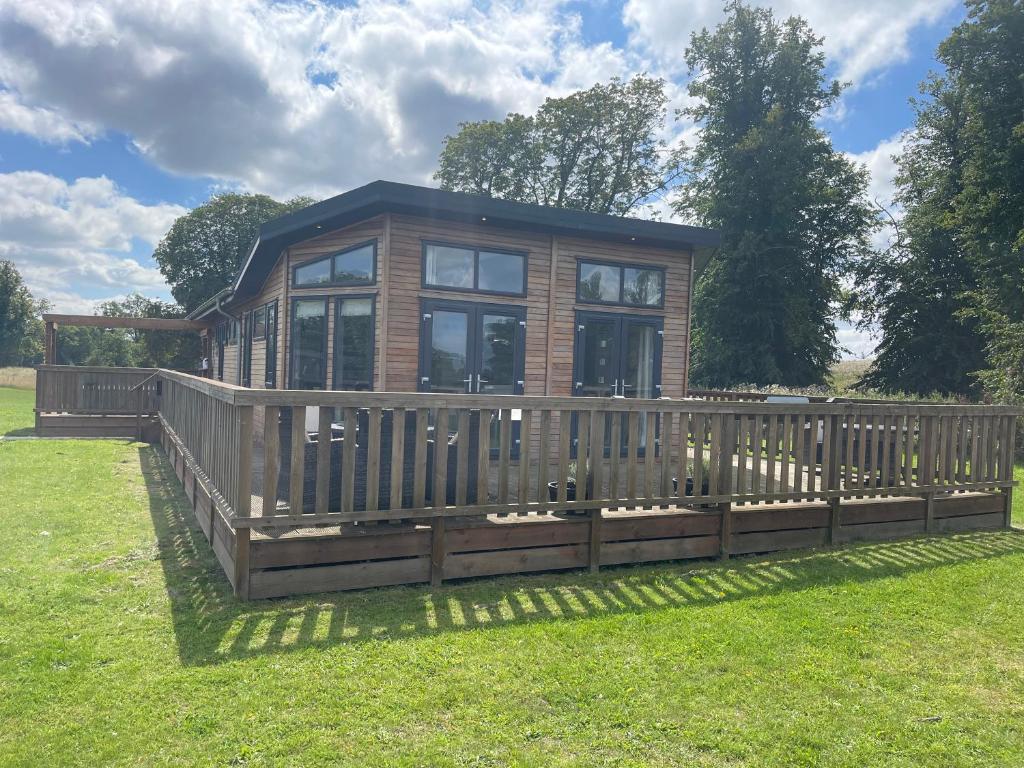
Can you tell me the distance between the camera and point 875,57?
17.2 metres

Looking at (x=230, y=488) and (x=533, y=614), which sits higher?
(x=230, y=488)

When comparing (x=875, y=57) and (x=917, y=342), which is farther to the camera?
(x=917, y=342)

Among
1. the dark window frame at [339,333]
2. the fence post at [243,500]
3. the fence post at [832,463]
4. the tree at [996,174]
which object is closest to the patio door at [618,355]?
the dark window frame at [339,333]

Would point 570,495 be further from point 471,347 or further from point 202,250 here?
point 202,250

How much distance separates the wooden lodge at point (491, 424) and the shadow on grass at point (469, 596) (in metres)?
0.14

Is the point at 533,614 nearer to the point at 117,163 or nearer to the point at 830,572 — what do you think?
the point at 830,572

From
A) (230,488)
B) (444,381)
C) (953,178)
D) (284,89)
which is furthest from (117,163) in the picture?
(953,178)

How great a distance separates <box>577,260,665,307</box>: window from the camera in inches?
320

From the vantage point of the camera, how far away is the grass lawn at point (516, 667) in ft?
6.98

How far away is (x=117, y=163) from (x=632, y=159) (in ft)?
66.7

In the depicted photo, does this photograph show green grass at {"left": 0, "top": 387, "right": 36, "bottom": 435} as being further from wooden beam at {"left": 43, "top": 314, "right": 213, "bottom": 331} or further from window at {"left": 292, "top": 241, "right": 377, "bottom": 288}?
window at {"left": 292, "top": 241, "right": 377, "bottom": 288}

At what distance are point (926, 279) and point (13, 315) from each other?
54374 mm

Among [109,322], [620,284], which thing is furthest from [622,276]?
[109,322]

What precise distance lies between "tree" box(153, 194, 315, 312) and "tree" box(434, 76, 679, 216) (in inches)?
560
